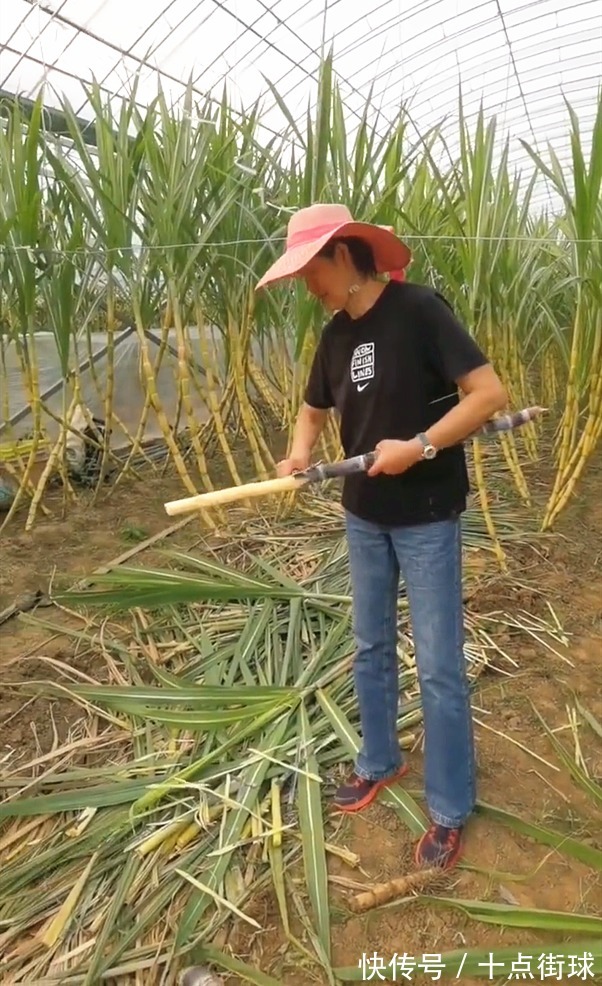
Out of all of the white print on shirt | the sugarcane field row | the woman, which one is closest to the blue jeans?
the woman

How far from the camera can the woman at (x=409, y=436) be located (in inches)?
40.3

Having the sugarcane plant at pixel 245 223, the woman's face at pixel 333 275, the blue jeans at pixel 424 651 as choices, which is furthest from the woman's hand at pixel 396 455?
the sugarcane plant at pixel 245 223

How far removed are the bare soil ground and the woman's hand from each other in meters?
0.68

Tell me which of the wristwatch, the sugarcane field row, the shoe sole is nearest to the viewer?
the wristwatch

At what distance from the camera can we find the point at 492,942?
1075 millimetres

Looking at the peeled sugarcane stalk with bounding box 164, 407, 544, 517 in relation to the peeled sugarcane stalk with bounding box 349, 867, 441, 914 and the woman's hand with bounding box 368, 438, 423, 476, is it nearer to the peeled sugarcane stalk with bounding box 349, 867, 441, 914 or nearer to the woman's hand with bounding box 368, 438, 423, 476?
the woman's hand with bounding box 368, 438, 423, 476

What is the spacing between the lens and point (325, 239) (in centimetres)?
101

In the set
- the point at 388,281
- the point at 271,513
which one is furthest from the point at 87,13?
the point at 388,281

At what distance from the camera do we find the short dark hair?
1.05 meters

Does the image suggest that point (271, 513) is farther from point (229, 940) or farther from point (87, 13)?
point (87, 13)

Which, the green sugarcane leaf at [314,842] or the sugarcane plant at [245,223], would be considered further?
the sugarcane plant at [245,223]

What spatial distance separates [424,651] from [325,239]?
0.63 metres

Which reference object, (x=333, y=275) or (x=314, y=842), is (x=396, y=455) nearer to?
(x=333, y=275)

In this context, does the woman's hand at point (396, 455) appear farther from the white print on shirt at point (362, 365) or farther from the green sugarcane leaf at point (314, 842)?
the green sugarcane leaf at point (314, 842)
